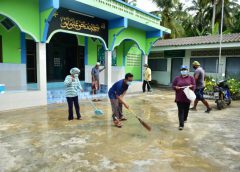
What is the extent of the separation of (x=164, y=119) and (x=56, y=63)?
7.07 meters

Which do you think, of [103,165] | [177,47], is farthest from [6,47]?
[177,47]

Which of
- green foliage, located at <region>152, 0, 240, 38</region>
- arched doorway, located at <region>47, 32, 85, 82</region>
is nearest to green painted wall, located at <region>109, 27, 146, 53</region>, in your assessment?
arched doorway, located at <region>47, 32, 85, 82</region>

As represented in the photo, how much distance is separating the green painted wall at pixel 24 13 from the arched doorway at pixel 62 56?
3.04 meters

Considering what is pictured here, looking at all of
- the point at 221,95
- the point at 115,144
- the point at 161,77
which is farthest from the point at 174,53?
the point at 115,144

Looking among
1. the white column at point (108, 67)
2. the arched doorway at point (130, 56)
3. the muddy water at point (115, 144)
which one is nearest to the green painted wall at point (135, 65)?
the arched doorway at point (130, 56)

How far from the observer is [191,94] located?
5004 millimetres

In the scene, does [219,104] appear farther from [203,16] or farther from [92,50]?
[203,16]

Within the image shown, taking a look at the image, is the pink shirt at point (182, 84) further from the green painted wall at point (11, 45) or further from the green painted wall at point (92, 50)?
the green painted wall at point (92, 50)

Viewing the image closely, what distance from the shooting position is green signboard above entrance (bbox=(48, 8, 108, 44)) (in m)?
8.25

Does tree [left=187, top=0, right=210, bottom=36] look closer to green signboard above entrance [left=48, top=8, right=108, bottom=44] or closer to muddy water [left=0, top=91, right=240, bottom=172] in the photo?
green signboard above entrance [left=48, top=8, right=108, bottom=44]

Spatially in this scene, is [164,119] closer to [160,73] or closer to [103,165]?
[103,165]

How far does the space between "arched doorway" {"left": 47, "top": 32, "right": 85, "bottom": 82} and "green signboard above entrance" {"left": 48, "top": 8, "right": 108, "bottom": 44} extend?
2.02 m

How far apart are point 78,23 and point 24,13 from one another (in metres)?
2.26

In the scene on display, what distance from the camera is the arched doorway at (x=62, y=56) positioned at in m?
10.9
